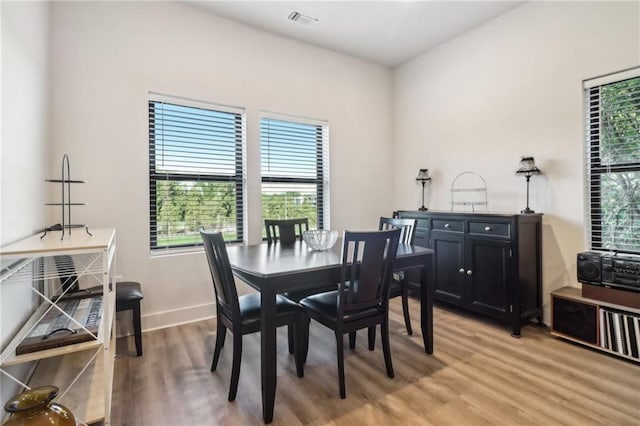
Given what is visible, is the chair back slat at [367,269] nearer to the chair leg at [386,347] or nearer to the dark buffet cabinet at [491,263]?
the chair leg at [386,347]

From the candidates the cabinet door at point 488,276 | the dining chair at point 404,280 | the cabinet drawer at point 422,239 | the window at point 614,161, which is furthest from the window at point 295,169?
the window at point 614,161

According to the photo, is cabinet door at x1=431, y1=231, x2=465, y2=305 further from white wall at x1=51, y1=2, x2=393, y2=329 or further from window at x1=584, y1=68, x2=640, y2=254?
white wall at x1=51, y1=2, x2=393, y2=329

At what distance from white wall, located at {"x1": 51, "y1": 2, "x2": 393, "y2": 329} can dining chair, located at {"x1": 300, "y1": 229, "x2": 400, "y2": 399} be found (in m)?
1.69

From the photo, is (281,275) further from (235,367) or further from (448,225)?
(448,225)

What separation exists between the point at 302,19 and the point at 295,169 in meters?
1.62

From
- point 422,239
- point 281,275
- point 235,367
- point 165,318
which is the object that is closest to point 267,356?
point 235,367

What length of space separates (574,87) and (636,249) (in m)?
1.46

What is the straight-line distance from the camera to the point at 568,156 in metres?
2.81

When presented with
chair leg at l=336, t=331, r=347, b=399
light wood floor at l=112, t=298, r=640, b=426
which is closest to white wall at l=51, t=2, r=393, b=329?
light wood floor at l=112, t=298, r=640, b=426

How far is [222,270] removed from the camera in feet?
6.15

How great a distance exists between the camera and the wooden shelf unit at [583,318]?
7.41 feet

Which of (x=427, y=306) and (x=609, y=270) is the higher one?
(x=609, y=270)

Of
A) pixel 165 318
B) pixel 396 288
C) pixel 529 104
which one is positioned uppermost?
pixel 529 104

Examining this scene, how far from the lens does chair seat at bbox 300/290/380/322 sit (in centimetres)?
195
